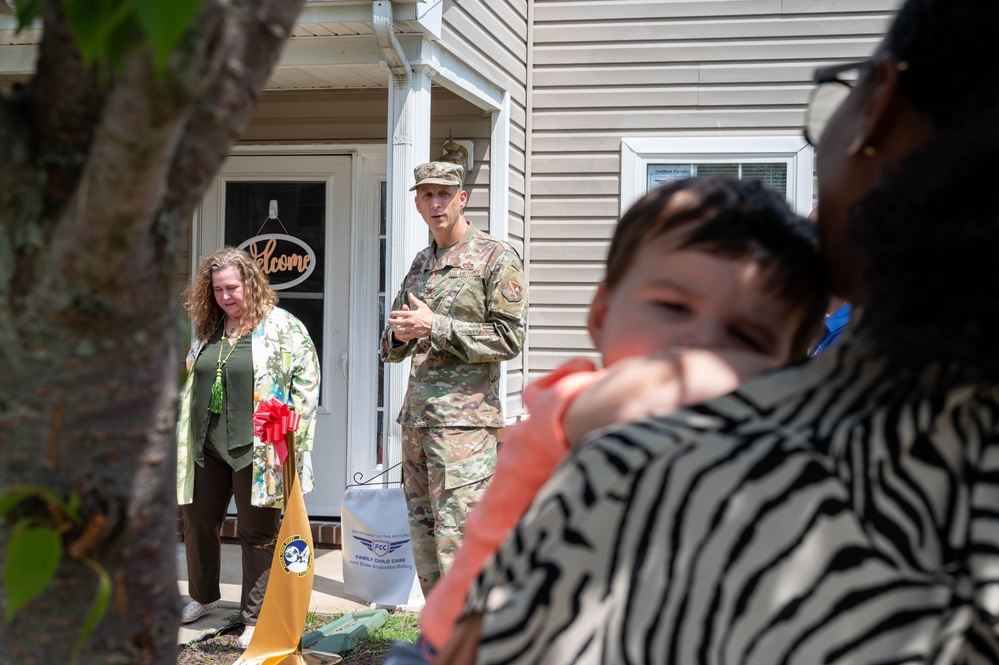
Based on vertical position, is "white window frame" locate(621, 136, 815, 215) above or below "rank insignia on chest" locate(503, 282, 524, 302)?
above

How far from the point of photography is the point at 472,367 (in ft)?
14.8

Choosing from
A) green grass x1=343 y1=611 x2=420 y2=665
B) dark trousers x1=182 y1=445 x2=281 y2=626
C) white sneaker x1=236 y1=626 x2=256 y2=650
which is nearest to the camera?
green grass x1=343 y1=611 x2=420 y2=665

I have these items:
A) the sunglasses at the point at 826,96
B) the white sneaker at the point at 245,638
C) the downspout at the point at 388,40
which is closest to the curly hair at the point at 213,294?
the downspout at the point at 388,40

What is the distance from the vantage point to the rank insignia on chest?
14.9ft

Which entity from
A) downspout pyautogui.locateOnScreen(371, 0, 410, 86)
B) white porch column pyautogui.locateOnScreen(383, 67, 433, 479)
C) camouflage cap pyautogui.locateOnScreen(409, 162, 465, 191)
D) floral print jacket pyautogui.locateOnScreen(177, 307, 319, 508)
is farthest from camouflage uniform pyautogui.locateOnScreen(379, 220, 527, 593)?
downspout pyautogui.locateOnScreen(371, 0, 410, 86)

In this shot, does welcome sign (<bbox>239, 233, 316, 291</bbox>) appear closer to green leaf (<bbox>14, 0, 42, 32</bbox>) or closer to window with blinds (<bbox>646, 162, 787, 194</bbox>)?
window with blinds (<bbox>646, 162, 787, 194</bbox>)

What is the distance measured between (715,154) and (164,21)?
237 inches

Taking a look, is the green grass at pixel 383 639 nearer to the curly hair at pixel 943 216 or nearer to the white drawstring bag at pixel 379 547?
the white drawstring bag at pixel 379 547

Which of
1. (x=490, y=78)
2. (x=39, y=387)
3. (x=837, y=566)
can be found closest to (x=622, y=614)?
(x=837, y=566)

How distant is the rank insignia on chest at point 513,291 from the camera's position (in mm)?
4543

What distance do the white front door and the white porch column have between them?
4.26ft

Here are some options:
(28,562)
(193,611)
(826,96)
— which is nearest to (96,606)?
(28,562)

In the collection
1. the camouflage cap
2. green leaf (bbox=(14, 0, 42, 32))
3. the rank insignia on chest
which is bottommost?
the rank insignia on chest

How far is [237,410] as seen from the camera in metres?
4.93
